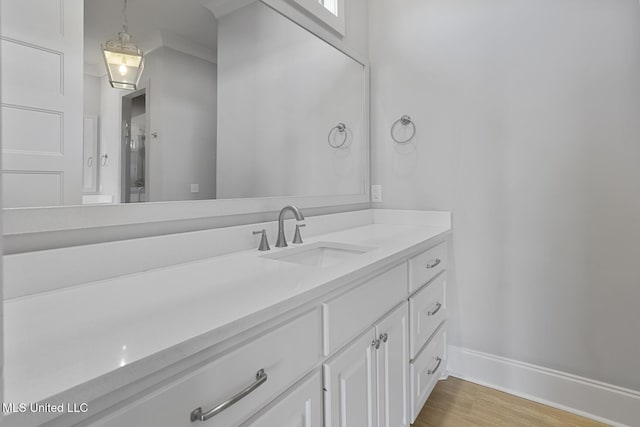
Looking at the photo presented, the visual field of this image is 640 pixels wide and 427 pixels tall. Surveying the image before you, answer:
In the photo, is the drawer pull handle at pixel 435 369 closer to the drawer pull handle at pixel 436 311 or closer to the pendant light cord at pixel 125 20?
the drawer pull handle at pixel 436 311

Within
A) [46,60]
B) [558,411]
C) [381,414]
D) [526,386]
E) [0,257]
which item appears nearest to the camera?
[0,257]

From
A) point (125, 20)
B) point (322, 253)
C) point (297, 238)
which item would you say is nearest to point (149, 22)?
point (125, 20)

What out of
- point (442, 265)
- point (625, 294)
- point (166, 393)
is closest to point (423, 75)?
point (442, 265)

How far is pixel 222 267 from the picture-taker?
1.03 meters

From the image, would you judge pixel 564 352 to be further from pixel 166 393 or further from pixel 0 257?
pixel 0 257

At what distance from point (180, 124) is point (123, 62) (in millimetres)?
241

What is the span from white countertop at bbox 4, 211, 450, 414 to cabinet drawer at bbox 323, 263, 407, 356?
69mm

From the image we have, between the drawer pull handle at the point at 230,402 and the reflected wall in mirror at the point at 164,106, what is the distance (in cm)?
66

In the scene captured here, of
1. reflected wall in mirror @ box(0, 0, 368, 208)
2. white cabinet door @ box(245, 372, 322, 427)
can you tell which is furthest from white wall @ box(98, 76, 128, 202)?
white cabinet door @ box(245, 372, 322, 427)

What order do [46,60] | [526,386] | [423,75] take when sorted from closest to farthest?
[46,60] < [526,386] < [423,75]

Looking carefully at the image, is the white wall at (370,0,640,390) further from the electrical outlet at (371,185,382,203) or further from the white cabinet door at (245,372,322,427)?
the white cabinet door at (245,372,322,427)

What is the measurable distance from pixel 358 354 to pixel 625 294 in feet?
4.44

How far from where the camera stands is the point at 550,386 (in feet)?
5.44

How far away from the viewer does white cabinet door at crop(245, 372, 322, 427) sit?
69 cm
